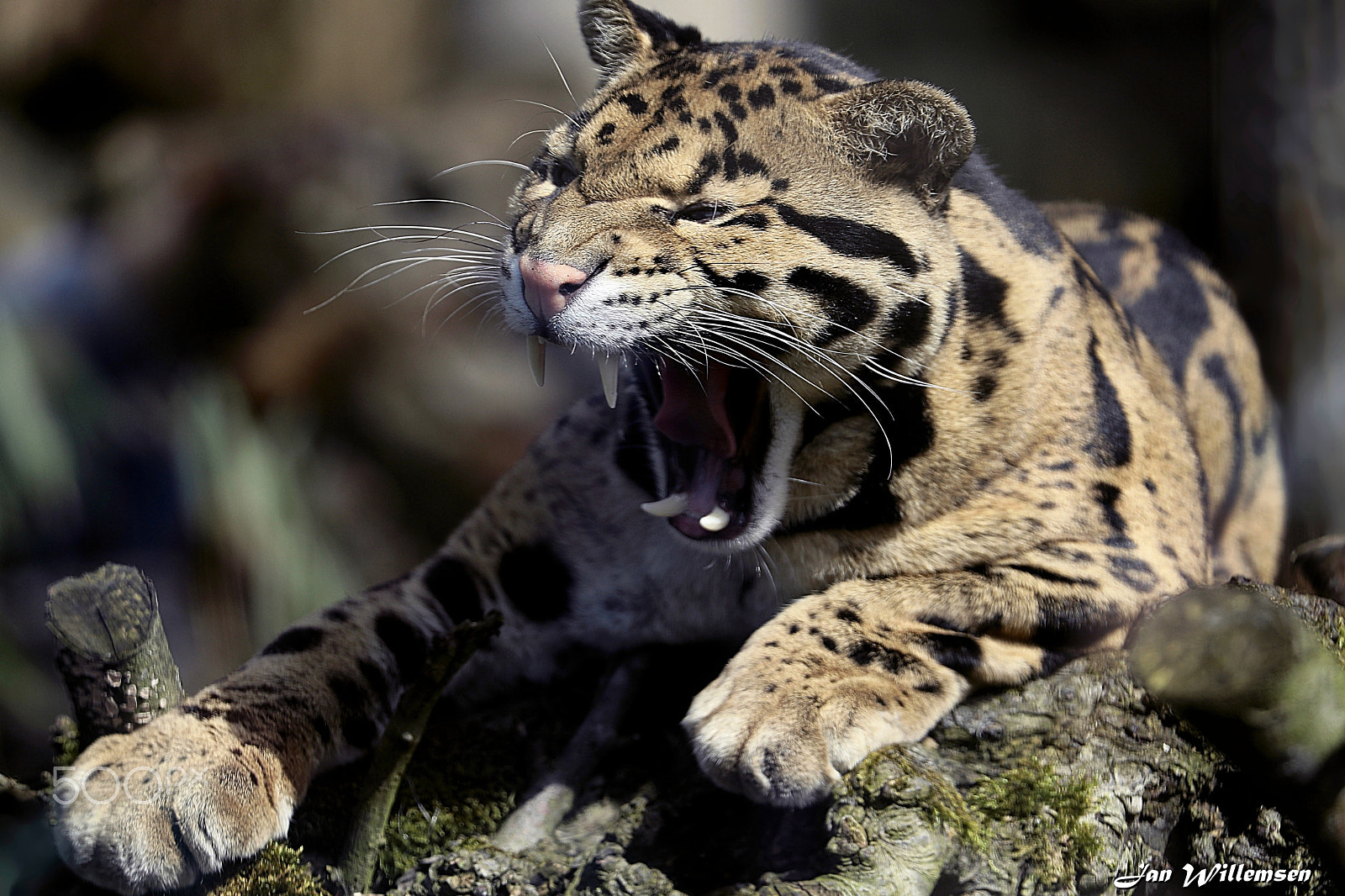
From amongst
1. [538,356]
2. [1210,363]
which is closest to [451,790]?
[538,356]

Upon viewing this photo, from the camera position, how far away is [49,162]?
5.33 m

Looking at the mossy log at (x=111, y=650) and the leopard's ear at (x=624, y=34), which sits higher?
the leopard's ear at (x=624, y=34)

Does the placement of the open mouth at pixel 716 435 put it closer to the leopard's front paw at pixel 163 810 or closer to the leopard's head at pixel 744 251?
the leopard's head at pixel 744 251

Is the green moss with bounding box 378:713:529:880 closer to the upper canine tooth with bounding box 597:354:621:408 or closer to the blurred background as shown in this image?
the upper canine tooth with bounding box 597:354:621:408

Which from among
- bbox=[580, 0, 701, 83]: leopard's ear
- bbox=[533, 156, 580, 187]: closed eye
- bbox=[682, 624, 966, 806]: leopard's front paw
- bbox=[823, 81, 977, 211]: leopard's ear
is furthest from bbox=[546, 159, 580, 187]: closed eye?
bbox=[682, 624, 966, 806]: leopard's front paw

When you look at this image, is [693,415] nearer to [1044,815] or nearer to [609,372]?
[609,372]

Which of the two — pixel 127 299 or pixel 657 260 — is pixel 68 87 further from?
pixel 657 260

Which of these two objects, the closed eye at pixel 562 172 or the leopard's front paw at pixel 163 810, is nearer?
the leopard's front paw at pixel 163 810

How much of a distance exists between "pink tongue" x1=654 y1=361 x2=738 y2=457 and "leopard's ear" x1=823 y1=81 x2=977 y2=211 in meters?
0.46

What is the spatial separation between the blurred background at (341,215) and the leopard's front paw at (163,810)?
2213mm

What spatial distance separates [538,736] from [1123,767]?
1.10 m

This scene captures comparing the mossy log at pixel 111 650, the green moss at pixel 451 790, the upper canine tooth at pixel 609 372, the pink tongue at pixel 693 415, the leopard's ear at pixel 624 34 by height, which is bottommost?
the green moss at pixel 451 790

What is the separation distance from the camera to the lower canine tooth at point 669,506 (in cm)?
200

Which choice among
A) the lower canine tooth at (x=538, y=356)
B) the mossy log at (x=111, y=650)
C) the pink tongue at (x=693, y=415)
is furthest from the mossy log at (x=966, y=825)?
the lower canine tooth at (x=538, y=356)
